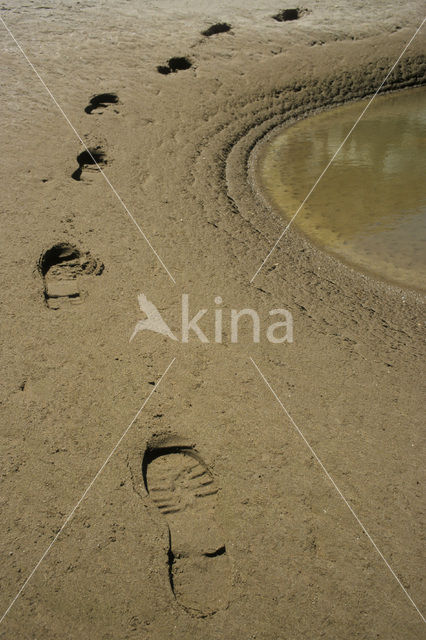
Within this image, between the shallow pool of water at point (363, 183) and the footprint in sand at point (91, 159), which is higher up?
the footprint in sand at point (91, 159)

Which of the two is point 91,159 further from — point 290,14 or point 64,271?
point 290,14

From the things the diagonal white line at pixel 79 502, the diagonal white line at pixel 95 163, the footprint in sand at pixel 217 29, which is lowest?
the diagonal white line at pixel 79 502

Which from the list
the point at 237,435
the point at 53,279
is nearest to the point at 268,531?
the point at 237,435

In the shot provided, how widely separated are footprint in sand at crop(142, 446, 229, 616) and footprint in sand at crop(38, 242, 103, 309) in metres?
1.53

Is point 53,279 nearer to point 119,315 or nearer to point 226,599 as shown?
point 119,315

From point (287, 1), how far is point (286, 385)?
7.66 m

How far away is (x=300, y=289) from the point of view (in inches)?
161

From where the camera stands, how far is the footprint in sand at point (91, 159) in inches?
221

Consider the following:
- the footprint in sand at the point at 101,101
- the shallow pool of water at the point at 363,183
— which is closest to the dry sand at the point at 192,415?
the shallow pool of water at the point at 363,183

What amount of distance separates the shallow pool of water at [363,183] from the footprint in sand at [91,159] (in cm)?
171

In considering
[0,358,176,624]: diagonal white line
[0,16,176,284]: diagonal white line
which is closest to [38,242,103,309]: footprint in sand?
[0,16,176,284]: diagonal white line

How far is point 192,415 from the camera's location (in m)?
3.12

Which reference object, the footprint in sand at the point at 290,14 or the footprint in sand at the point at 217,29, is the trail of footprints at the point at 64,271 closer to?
the footprint in sand at the point at 217,29

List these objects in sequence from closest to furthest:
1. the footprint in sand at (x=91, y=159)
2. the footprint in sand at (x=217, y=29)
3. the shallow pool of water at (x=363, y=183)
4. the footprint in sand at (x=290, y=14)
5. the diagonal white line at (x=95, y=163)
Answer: the diagonal white line at (x=95, y=163)
the shallow pool of water at (x=363, y=183)
the footprint in sand at (x=91, y=159)
the footprint in sand at (x=217, y=29)
the footprint in sand at (x=290, y=14)
